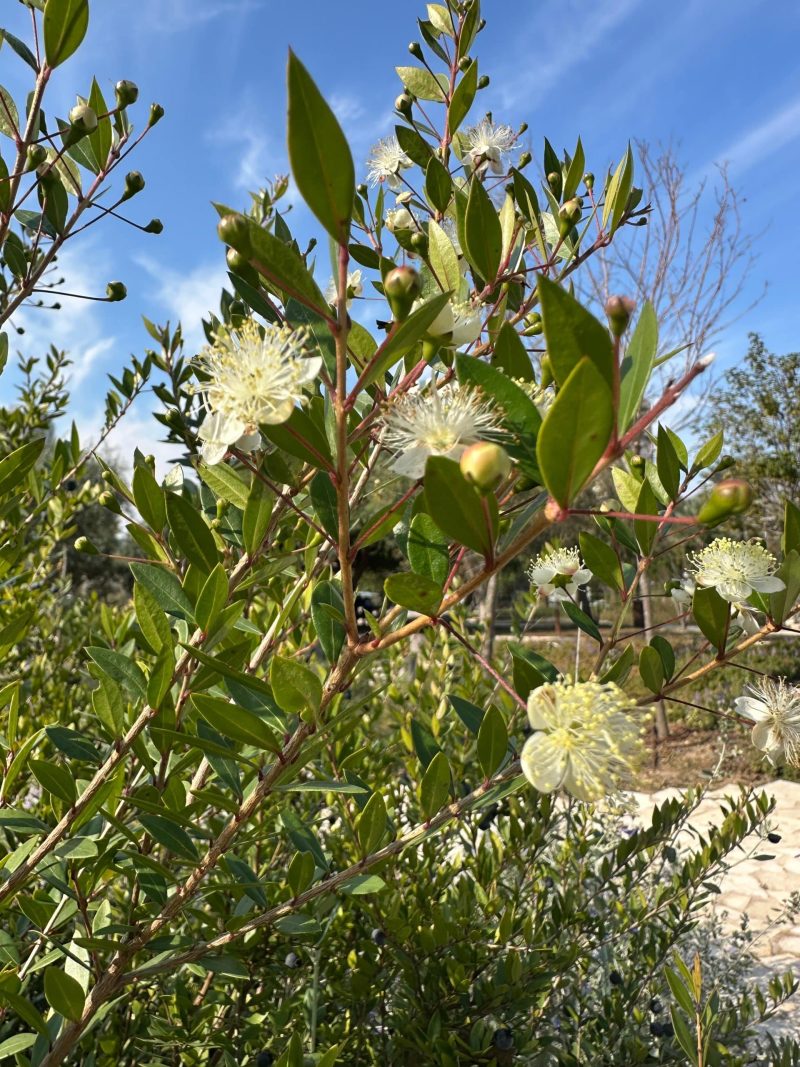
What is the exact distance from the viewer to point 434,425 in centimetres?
57

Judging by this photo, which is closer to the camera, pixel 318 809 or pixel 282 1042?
pixel 282 1042

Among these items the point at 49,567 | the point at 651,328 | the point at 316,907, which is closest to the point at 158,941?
the point at 316,907

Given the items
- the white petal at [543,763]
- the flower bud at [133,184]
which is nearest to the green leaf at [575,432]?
the white petal at [543,763]

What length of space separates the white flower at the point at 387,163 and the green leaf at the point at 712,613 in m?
0.77

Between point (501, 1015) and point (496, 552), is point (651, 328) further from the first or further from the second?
point (501, 1015)

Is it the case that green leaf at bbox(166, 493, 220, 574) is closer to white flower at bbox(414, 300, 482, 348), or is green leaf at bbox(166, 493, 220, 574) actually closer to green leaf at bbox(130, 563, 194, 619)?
green leaf at bbox(130, 563, 194, 619)

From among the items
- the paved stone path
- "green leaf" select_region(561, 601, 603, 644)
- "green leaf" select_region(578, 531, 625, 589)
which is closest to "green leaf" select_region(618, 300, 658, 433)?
"green leaf" select_region(578, 531, 625, 589)

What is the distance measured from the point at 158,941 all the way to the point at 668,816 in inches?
39.1

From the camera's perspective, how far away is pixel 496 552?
51cm

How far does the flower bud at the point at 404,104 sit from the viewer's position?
0.99m

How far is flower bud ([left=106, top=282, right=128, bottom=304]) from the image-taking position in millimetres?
1014

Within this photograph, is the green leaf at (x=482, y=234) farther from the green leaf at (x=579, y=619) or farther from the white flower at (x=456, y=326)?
the green leaf at (x=579, y=619)

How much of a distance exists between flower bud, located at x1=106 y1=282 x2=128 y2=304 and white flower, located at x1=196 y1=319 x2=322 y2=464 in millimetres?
482

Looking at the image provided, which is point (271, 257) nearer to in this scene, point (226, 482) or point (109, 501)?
point (226, 482)
